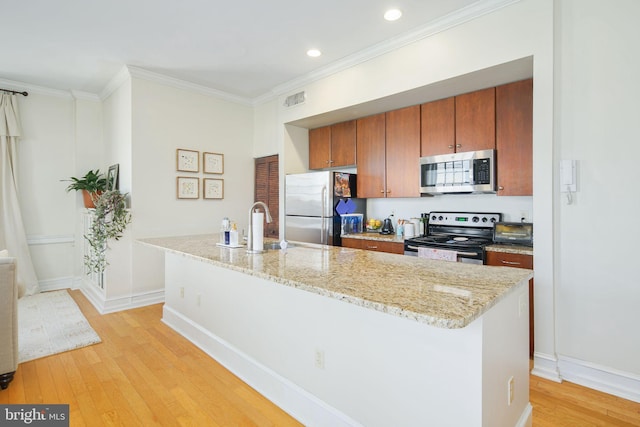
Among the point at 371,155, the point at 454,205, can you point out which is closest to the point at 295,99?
the point at 371,155

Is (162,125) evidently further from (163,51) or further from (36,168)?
(36,168)

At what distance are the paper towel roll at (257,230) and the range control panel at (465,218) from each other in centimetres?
217

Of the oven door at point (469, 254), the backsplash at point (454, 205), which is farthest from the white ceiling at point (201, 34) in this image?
the oven door at point (469, 254)

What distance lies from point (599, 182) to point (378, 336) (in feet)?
6.18

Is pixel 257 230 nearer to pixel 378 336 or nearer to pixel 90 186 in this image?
pixel 378 336

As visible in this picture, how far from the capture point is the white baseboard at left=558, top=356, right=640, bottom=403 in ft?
7.05

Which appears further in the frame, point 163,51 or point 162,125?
point 162,125

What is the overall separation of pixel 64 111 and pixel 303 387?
517 cm

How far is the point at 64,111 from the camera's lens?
4816 millimetres

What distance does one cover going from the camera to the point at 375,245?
12.2 feet

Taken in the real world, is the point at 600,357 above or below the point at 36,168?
below

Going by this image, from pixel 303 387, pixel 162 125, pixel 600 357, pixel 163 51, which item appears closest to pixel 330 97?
pixel 163 51

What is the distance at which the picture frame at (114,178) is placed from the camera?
4.33 metres

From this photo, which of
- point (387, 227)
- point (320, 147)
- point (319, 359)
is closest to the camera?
point (319, 359)
